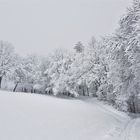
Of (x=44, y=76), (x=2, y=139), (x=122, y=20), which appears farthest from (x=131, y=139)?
(x=44, y=76)

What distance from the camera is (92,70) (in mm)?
41250

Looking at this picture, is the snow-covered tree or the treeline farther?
the snow-covered tree

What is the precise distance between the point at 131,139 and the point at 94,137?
2106 mm

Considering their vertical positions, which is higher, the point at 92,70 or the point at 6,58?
the point at 6,58

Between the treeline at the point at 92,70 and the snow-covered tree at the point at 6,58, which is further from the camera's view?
the snow-covered tree at the point at 6,58

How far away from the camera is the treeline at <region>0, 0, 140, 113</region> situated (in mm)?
18500

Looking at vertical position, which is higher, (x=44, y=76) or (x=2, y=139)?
(x=44, y=76)

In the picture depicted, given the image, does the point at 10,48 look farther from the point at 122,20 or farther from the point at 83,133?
the point at 83,133

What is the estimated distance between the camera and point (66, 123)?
13664 millimetres

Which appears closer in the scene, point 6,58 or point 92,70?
point 92,70

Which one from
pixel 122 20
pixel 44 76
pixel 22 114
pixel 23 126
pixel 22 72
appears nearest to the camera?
pixel 23 126

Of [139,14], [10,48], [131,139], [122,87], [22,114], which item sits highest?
[10,48]

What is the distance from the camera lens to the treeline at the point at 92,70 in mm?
18500

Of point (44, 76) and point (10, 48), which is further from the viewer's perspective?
point (10, 48)
